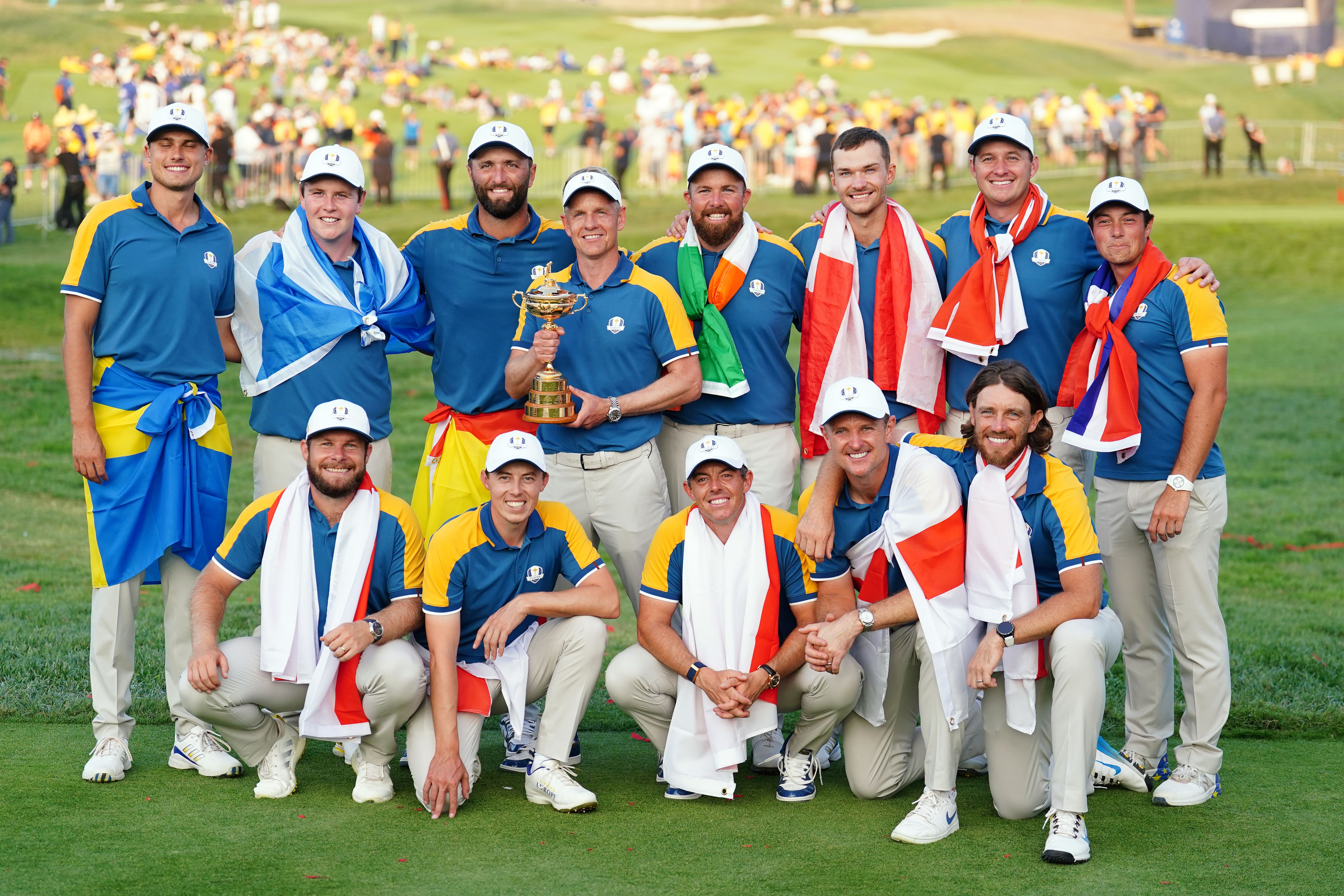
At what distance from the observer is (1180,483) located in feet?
19.0

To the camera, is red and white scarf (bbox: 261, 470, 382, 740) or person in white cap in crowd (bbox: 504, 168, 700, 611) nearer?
red and white scarf (bbox: 261, 470, 382, 740)

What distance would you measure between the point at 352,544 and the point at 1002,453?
103 inches

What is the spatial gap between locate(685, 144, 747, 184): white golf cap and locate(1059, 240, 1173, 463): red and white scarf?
1674 mm

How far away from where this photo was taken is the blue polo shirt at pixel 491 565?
5.73m

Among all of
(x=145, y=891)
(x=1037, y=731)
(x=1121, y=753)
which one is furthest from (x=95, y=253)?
(x=1121, y=753)

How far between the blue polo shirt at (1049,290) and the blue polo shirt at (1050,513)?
0.74 m

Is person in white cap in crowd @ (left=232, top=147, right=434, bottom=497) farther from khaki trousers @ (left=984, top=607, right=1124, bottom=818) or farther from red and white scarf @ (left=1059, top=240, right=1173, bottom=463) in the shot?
red and white scarf @ (left=1059, top=240, right=1173, bottom=463)

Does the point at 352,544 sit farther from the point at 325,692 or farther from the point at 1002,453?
the point at 1002,453

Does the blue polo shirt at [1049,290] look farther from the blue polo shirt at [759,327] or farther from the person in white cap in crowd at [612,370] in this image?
the person in white cap in crowd at [612,370]

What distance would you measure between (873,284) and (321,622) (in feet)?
9.35

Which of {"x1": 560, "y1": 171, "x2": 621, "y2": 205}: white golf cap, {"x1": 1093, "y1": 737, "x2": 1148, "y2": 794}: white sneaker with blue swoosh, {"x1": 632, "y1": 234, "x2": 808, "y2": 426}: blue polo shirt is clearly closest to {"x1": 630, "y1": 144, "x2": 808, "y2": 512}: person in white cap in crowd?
{"x1": 632, "y1": 234, "x2": 808, "y2": 426}: blue polo shirt

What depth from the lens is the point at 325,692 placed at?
5.66m

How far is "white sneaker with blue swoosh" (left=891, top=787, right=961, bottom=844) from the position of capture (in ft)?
17.3

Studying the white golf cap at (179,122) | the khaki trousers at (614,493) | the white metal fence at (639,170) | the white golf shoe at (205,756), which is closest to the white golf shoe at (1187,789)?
the khaki trousers at (614,493)
